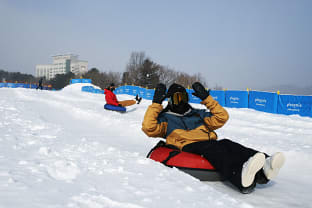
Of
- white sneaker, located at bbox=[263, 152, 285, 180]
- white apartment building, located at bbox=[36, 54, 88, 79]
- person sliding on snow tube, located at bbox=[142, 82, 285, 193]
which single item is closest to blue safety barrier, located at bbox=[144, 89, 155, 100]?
person sliding on snow tube, located at bbox=[142, 82, 285, 193]

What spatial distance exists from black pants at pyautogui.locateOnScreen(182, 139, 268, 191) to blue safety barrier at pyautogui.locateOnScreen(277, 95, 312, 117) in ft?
34.9

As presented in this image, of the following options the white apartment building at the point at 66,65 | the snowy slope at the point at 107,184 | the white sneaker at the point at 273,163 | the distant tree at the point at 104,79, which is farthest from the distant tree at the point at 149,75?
the white apartment building at the point at 66,65

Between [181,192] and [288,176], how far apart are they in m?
2.27

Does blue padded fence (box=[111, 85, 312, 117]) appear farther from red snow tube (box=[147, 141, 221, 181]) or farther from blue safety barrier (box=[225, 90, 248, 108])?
red snow tube (box=[147, 141, 221, 181])

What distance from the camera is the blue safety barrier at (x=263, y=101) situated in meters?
13.2

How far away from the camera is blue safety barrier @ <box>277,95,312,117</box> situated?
11.8m

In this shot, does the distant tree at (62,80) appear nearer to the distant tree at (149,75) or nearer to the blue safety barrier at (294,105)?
the distant tree at (149,75)

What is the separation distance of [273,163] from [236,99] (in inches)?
543

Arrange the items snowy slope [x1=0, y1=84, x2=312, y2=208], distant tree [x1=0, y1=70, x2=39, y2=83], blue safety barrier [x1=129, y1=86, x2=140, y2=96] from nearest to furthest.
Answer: snowy slope [x1=0, y1=84, x2=312, y2=208], blue safety barrier [x1=129, y1=86, x2=140, y2=96], distant tree [x1=0, y1=70, x2=39, y2=83]

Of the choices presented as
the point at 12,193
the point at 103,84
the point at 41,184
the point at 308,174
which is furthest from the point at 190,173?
the point at 103,84

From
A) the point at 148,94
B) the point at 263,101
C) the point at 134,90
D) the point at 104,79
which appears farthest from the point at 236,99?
the point at 104,79

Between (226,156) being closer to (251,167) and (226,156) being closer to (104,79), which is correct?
(251,167)

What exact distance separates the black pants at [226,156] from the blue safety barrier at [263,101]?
1136cm

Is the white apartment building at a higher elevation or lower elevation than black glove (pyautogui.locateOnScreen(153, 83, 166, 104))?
higher
